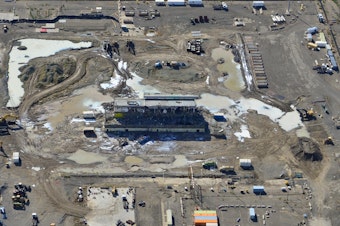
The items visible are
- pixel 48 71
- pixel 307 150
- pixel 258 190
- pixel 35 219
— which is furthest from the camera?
pixel 48 71

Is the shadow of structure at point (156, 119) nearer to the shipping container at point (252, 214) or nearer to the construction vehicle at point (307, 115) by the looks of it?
the shipping container at point (252, 214)

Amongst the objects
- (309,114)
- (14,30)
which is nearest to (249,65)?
(309,114)

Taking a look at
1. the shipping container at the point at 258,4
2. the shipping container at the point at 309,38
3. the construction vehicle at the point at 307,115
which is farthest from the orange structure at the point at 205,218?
the shipping container at the point at 258,4

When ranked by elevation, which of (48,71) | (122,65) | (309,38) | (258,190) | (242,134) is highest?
(309,38)

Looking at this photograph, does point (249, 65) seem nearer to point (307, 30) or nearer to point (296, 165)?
point (307, 30)

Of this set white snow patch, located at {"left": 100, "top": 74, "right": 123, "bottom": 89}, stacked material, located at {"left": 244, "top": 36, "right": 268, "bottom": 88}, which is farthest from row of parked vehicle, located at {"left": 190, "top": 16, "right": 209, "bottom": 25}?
white snow patch, located at {"left": 100, "top": 74, "right": 123, "bottom": 89}

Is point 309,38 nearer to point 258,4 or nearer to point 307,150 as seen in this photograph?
point 258,4

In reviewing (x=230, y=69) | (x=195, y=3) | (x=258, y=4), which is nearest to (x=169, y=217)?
(x=230, y=69)
